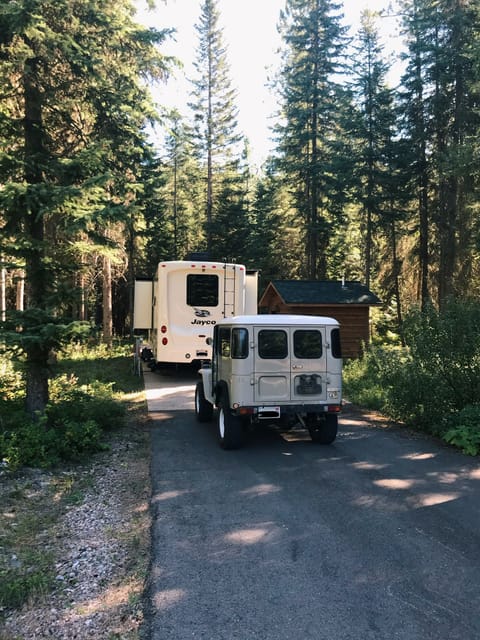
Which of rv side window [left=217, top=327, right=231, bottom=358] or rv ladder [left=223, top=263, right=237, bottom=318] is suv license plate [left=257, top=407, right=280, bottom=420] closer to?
rv side window [left=217, top=327, right=231, bottom=358]

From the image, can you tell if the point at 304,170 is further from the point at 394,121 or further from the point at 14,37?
the point at 14,37

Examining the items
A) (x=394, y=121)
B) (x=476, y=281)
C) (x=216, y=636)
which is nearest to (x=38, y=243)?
(x=216, y=636)

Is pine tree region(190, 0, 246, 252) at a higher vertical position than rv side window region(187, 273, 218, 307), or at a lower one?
higher

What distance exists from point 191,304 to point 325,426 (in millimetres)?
6689

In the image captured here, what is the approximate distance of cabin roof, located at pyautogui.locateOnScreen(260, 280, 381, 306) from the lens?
18.8 meters

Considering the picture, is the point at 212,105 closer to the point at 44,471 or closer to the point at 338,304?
the point at 338,304

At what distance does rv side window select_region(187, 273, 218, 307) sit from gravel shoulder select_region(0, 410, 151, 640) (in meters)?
6.62

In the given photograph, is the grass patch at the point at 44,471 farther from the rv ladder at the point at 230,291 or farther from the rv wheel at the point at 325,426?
the rv ladder at the point at 230,291

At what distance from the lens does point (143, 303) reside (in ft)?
50.9

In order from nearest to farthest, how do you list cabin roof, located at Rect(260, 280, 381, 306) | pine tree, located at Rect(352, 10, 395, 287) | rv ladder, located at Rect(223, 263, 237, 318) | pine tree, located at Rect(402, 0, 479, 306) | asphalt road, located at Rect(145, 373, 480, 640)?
asphalt road, located at Rect(145, 373, 480, 640)
rv ladder, located at Rect(223, 263, 237, 318)
cabin roof, located at Rect(260, 280, 381, 306)
pine tree, located at Rect(402, 0, 479, 306)
pine tree, located at Rect(352, 10, 395, 287)

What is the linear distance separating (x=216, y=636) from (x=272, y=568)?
951mm

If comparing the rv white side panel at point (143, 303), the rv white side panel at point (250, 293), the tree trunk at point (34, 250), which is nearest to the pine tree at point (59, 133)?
the tree trunk at point (34, 250)

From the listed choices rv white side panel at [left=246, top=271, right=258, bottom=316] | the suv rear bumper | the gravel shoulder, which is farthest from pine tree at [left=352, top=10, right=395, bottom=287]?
the gravel shoulder

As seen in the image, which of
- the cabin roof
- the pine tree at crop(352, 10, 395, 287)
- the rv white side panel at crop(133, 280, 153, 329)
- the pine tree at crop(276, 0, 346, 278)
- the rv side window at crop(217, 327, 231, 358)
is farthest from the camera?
the pine tree at crop(276, 0, 346, 278)
